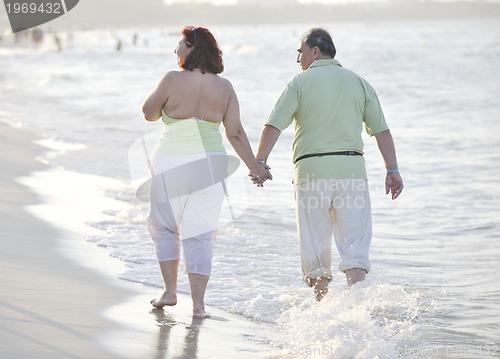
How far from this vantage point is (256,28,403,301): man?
518cm

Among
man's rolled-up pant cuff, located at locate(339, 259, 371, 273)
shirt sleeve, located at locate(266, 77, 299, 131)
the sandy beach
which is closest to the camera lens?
the sandy beach

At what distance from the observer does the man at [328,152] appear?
5.18m

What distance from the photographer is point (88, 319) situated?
197 inches

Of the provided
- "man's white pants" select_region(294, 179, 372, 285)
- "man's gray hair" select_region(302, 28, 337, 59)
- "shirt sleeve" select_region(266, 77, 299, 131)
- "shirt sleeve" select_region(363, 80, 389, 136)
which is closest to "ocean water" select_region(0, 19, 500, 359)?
"man's white pants" select_region(294, 179, 372, 285)

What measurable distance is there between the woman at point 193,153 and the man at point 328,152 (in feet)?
0.96

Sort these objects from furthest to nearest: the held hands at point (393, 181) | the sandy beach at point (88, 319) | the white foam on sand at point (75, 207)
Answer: the white foam on sand at point (75, 207), the held hands at point (393, 181), the sandy beach at point (88, 319)

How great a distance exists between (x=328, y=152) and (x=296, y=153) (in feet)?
0.68

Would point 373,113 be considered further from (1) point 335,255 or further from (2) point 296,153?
(1) point 335,255

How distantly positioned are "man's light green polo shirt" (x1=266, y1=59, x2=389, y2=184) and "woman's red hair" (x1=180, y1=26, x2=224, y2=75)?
1.41 feet

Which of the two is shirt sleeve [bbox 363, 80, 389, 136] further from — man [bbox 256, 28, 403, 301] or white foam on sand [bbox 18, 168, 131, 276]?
white foam on sand [bbox 18, 168, 131, 276]

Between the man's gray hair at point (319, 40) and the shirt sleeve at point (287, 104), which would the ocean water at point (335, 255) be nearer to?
the shirt sleeve at point (287, 104)

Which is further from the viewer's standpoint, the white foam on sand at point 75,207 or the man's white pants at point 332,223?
the white foam on sand at point 75,207

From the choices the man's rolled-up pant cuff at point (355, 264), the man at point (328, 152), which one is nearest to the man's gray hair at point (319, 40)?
the man at point (328, 152)

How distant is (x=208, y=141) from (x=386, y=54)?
5140cm
